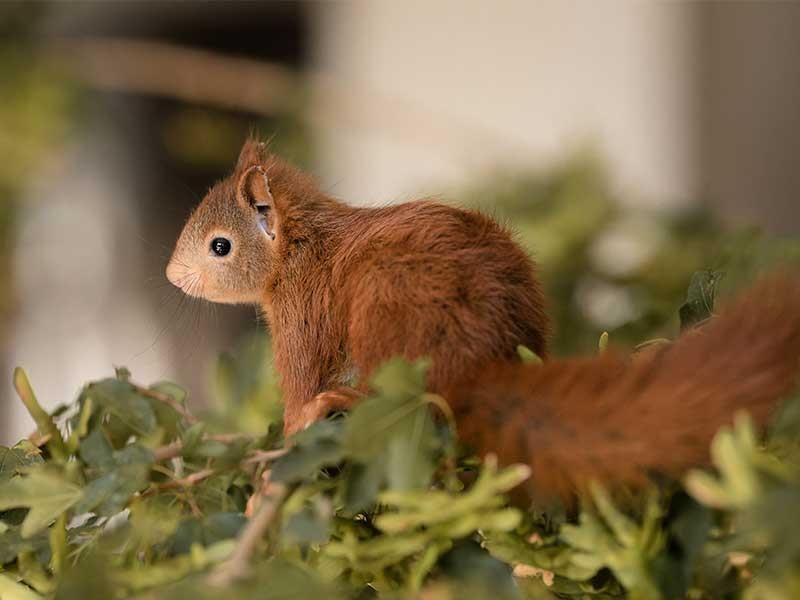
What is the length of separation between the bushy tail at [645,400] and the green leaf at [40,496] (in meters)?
0.21

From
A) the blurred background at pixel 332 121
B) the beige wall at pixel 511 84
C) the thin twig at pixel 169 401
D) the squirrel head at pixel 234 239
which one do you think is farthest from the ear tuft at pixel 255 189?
the beige wall at pixel 511 84

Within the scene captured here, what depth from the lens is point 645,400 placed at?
1.43ft

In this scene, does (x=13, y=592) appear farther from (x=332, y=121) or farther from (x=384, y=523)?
(x=332, y=121)

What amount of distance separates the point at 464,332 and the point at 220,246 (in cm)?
30

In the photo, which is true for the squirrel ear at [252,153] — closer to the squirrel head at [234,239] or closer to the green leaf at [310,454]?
the squirrel head at [234,239]

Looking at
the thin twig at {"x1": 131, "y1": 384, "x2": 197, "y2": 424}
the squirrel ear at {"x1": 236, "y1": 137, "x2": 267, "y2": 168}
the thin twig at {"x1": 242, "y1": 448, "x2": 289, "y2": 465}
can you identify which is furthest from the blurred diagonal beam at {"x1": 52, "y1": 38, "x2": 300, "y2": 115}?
the thin twig at {"x1": 242, "y1": 448, "x2": 289, "y2": 465}

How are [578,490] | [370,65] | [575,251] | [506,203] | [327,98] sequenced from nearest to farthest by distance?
[578,490] < [575,251] < [506,203] < [327,98] < [370,65]

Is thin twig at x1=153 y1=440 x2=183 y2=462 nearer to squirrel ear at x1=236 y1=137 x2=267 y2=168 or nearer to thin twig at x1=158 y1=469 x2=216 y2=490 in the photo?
thin twig at x1=158 y1=469 x2=216 y2=490

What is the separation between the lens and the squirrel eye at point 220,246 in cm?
77

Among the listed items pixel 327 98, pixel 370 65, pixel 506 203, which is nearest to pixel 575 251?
pixel 506 203

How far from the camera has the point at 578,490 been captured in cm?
46

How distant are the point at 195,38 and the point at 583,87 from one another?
0.98m

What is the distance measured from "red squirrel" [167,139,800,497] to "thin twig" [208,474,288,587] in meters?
0.10

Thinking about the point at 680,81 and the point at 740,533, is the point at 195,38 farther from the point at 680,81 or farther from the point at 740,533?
the point at 740,533
